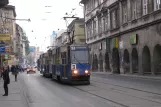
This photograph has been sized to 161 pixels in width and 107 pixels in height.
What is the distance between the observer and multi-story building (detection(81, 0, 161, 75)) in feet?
120

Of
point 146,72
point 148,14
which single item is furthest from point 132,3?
point 146,72

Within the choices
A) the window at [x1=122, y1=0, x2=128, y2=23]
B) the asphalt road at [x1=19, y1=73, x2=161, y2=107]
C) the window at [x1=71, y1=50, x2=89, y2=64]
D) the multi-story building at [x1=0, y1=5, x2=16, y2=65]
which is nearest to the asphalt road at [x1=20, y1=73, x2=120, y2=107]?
the asphalt road at [x1=19, y1=73, x2=161, y2=107]

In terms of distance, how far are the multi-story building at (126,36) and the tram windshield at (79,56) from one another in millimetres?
11970

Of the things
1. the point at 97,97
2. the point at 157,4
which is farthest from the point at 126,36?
the point at 97,97

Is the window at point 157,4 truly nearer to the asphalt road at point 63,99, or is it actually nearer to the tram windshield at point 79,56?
the tram windshield at point 79,56

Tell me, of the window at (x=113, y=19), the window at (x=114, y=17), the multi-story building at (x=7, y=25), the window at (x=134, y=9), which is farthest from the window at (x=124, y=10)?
the multi-story building at (x=7, y=25)

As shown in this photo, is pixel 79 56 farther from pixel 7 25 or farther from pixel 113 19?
pixel 7 25

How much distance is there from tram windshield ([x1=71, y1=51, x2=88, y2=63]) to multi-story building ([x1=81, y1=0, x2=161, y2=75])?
11970 millimetres

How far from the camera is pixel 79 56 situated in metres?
25.7

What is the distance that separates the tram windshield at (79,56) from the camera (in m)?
25.5

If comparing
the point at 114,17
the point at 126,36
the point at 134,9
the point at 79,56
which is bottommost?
the point at 79,56

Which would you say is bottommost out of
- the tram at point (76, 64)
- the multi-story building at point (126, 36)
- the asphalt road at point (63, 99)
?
the asphalt road at point (63, 99)

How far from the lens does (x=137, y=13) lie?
40.9 m

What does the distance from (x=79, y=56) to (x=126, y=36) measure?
20256 mm
